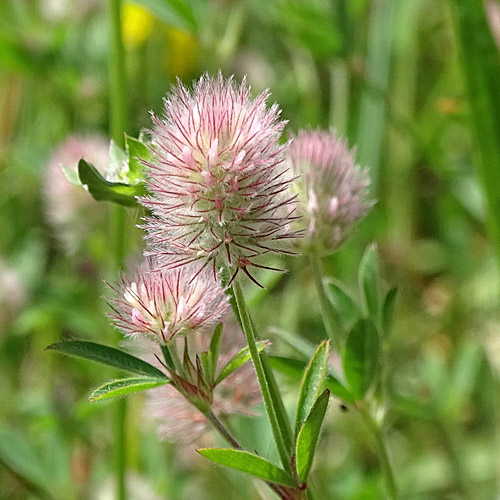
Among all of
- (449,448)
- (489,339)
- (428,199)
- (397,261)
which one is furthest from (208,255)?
(428,199)

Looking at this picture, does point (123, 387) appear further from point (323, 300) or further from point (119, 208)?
point (119, 208)

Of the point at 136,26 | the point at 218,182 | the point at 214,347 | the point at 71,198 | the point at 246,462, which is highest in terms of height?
the point at 136,26

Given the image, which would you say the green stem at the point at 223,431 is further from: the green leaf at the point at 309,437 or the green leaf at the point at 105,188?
the green leaf at the point at 105,188

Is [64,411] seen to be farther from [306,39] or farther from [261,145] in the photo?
[261,145]


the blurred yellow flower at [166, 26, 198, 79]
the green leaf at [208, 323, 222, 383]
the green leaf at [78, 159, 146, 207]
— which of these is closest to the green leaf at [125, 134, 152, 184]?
the green leaf at [78, 159, 146, 207]

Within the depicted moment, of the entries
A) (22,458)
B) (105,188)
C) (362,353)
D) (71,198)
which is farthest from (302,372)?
(71,198)
